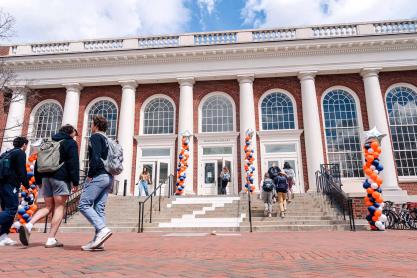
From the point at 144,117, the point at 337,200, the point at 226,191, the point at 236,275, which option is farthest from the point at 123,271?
the point at 144,117

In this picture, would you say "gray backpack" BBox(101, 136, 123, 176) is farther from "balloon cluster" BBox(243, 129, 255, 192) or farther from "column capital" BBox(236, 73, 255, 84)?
"column capital" BBox(236, 73, 255, 84)

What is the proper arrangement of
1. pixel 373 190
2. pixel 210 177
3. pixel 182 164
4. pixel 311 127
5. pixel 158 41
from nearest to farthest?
pixel 373 190, pixel 182 164, pixel 311 127, pixel 210 177, pixel 158 41

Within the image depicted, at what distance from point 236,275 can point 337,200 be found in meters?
10.6

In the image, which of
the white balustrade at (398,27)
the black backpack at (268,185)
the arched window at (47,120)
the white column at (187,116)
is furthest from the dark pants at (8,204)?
the white balustrade at (398,27)

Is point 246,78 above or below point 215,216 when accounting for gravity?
above

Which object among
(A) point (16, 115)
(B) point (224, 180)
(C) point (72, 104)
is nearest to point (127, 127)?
(C) point (72, 104)

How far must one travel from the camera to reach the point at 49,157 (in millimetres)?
4293

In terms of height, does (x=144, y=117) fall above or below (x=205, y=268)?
above

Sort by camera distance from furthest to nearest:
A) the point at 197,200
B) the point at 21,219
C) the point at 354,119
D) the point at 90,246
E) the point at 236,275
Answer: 1. the point at 354,119
2. the point at 197,200
3. the point at 21,219
4. the point at 90,246
5. the point at 236,275

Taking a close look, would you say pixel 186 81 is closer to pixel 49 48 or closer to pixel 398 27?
pixel 49 48

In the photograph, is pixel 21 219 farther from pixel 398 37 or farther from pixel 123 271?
pixel 398 37

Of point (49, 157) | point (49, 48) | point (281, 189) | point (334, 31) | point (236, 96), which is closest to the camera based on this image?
point (49, 157)

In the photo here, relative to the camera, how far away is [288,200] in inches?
507

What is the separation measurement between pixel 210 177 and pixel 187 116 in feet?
14.0
